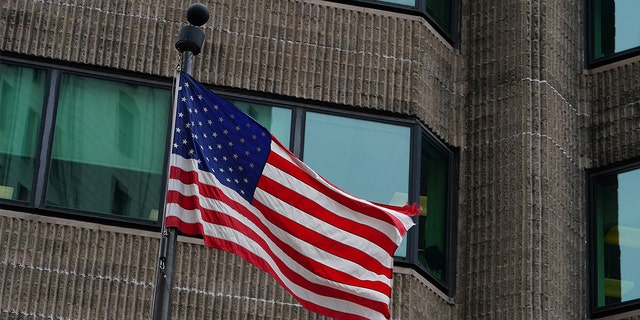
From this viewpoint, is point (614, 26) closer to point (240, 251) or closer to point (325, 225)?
point (325, 225)

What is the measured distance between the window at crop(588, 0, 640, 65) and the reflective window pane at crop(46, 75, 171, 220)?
5.10m

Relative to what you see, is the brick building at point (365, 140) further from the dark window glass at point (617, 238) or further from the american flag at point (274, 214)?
the american flag at point (274, 214)

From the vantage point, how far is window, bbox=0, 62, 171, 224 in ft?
50.6

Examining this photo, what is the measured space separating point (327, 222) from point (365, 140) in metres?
3.38

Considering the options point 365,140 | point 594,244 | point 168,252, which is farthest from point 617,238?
point 168,252

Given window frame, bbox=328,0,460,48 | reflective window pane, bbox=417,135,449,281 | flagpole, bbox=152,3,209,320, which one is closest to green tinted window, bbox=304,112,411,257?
reflective window pane, bbox=417,135,449,281

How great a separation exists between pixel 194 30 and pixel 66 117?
11.5 ft

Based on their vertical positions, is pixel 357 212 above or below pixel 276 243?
above

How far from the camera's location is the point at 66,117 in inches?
623

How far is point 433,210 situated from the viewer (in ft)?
55.8

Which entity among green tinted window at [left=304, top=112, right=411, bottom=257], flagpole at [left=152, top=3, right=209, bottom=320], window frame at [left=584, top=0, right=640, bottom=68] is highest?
window frame at [left=584, top=0, right=640, bottom=68]

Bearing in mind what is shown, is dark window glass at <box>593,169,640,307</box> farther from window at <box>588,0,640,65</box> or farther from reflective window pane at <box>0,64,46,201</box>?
reflective window pane at <box>0,64,46,201</box>

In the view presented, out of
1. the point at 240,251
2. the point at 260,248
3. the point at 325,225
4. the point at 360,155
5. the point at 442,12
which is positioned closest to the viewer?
the point at 240,251

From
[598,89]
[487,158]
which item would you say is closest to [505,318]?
[487,158]
